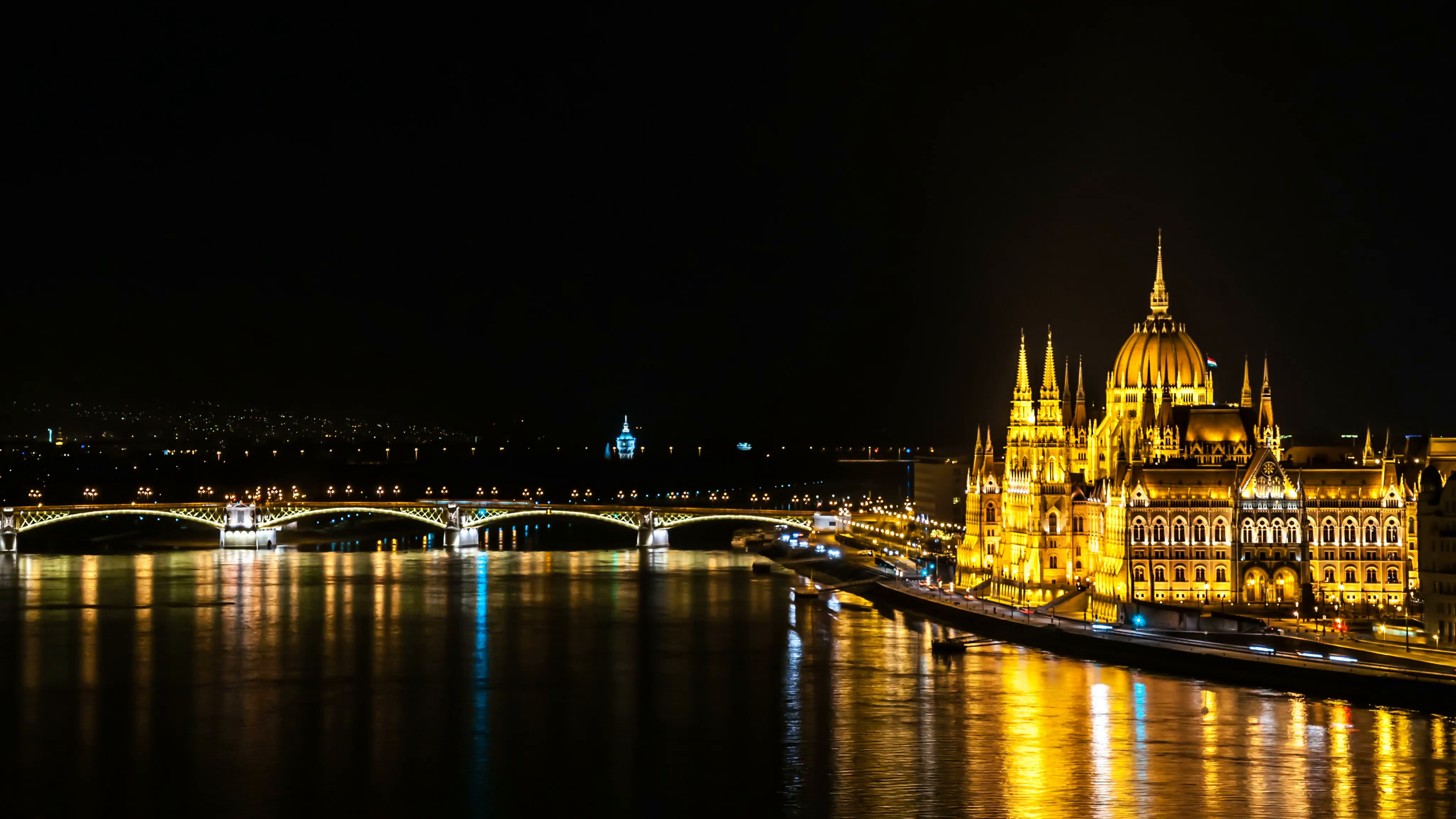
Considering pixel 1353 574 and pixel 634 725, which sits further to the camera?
pixel 1353 574

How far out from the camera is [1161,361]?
75.4 metres

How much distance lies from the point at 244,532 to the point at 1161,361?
61.2 metres

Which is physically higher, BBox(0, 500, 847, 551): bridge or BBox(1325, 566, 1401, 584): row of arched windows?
BBox(0, 500, 847, 551): bridge

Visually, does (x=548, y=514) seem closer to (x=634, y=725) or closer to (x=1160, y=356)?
(x=1160, y=356)

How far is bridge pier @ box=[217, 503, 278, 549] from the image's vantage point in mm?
111062

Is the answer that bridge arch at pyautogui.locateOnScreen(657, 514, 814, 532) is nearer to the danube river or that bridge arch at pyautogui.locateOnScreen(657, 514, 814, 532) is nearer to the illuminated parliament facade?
the illuminated parliament facade

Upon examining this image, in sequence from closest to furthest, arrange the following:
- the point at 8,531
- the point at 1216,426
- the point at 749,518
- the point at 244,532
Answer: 1. the point at 1216,426
2. the point at 8,531
3. the point at 749,518
4. the point at 244,532

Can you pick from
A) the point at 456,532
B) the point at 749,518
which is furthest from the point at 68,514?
the point at 749,518

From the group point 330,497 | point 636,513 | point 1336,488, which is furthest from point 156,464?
point 1336,488

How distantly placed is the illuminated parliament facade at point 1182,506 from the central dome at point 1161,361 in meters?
0.07

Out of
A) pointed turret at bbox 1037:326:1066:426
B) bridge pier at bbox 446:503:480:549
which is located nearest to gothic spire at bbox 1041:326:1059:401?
pointed turret at bbox 1037:326:1066:426

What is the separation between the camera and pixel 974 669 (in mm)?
55219

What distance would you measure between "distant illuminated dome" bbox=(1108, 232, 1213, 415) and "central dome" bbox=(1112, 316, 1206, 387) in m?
0.02

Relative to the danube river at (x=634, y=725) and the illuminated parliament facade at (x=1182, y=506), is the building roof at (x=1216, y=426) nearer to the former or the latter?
the illuminated parliament facade at (x=1182, y=506)
